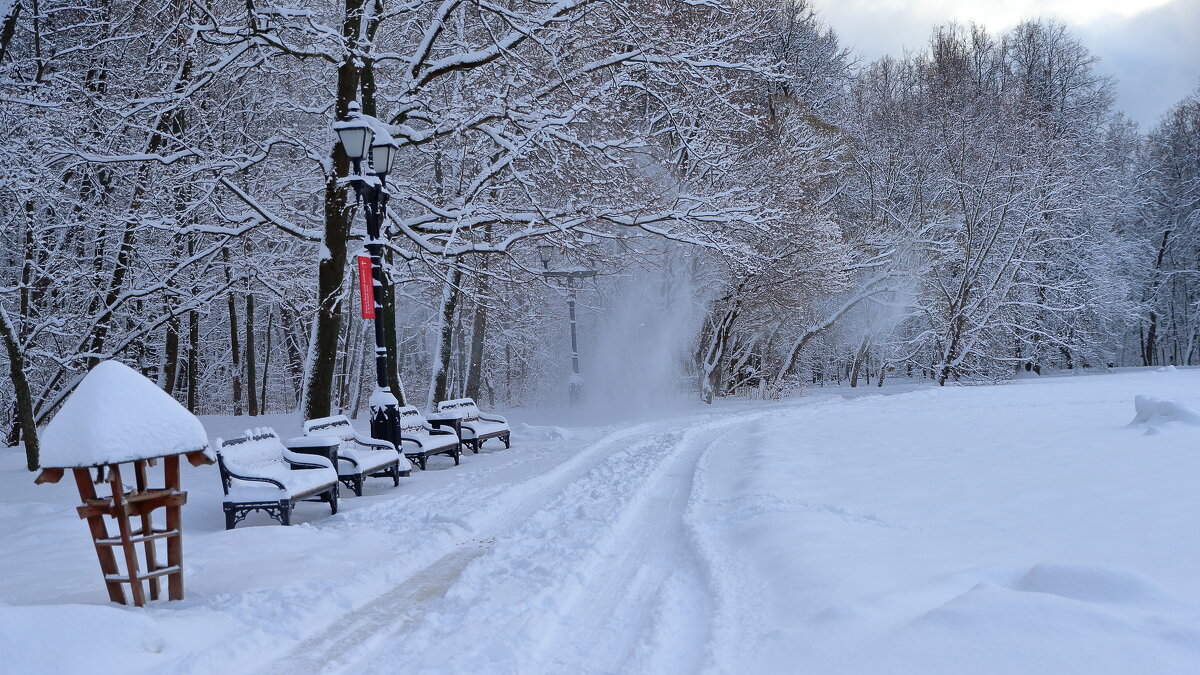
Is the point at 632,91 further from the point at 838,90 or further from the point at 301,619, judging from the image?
the point at 838,90

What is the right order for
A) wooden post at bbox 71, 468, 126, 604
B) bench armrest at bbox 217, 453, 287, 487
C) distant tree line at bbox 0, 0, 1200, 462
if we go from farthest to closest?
1. distant tree line at bbox 0, 0, 1200, 462
2. bench armrest at bbox 217, 453, 287, 487
3. wooden post at bbox 71, 468, 126, 604

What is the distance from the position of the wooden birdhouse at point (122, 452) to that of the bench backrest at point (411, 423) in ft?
24.0

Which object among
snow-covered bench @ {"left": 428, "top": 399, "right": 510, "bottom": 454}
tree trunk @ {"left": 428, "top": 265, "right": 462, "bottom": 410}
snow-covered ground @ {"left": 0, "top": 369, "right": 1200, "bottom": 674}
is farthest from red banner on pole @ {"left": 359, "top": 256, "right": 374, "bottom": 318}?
tree trunk @ {"left": 428, "top": 265, "right": 462, "bottom": 410}

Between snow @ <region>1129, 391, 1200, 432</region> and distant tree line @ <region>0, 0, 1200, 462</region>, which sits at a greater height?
distant tree line @ <region>0, 0, 1200, 462</region>

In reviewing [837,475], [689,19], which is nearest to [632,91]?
[689,19]

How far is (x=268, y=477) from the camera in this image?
25.9ft

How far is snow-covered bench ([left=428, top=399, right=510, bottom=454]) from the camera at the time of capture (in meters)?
14.1

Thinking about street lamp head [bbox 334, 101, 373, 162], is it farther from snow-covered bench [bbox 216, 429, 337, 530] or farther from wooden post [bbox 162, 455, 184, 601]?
wooden post [bbox 162, 455, 184, 601]

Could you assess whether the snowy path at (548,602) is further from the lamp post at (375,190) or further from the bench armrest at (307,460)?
the lamp post at (375,190)

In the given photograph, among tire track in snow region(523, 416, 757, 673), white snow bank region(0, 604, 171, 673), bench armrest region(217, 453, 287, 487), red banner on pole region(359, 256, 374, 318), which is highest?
red banner on pole region(359, 256, 374, 318)

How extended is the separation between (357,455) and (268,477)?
2.15m

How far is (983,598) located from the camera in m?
4.06

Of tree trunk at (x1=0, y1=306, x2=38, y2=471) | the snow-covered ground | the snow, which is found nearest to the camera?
the snow-covered ground

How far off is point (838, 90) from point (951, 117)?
5.46 m
